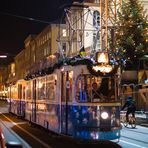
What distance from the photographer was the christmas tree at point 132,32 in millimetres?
43906

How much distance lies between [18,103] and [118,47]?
40.6 feet

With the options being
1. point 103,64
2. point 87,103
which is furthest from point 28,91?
point 103,64

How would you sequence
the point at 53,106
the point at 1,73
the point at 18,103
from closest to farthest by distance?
the point at 53,106 → the point at 18,103 → the point at 1,73

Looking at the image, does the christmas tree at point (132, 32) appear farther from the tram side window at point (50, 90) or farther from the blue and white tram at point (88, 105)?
the blue and white tram at point (88, 105)

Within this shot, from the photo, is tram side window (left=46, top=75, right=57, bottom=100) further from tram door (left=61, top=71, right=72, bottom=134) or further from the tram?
tram door (left=61, top=71, right=72, bottom=134)

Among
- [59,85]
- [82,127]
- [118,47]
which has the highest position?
[118,47]

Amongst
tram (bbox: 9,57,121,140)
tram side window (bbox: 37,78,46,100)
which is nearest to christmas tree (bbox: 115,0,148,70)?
tram side window (bbox: 37,78,46,100)

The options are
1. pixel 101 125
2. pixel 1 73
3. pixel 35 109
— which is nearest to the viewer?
pixel 101 125

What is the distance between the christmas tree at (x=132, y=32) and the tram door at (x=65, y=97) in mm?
25389

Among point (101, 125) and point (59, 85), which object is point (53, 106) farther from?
point (101, 125)

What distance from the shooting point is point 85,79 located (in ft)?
51.0

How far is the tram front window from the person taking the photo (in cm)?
1536

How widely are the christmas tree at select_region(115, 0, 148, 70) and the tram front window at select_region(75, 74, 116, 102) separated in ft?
89.6

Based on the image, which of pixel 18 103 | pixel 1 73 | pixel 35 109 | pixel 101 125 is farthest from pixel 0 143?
pixel 1 73
